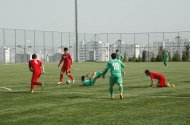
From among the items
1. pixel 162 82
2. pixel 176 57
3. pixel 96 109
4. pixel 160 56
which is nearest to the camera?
pixel 96 109

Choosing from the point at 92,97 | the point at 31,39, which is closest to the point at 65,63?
the point at 92,97

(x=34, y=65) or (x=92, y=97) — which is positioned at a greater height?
(x=34, y=65)

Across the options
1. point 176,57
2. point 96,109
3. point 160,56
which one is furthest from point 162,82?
point 176,57

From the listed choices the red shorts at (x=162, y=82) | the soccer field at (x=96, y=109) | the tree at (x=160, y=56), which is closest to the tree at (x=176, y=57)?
the tree at (x=160, y=56)

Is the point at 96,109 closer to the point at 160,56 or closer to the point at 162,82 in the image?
the point at 162,82

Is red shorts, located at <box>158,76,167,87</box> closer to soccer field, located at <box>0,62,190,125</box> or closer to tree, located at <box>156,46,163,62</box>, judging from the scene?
soccer field, located at <box>0,62,190,125</box>

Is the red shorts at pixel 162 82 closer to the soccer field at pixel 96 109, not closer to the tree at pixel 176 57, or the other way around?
the soccer field at pixel 96 109

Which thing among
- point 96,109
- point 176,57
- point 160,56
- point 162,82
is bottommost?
point 96,109

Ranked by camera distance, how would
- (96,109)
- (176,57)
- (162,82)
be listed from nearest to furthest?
(96,109), (162,82), (176,57)

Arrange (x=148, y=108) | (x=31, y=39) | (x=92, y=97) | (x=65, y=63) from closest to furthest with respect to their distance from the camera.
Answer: (x=148, y=108), (x=92, y=97), (x=65, y=63), (x=31, y=39)

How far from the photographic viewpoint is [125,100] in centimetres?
1468

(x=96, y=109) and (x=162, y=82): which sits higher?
(x=162, y=82)

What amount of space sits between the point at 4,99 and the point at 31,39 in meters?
68.5

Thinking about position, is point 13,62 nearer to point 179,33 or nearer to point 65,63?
point 179,33
